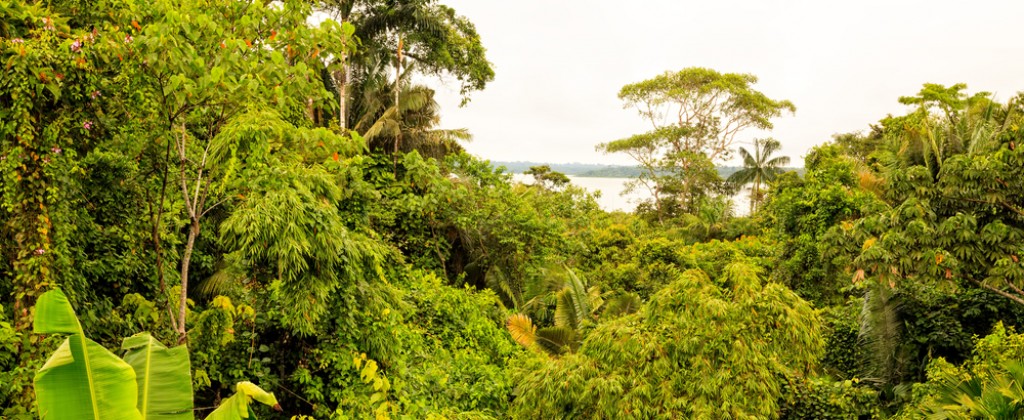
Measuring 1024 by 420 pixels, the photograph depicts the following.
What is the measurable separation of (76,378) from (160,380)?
1.51 ft

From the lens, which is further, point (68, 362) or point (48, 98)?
point (48, 98)

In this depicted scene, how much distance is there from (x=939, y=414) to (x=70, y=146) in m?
7.62

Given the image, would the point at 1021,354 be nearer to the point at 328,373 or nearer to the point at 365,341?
the point at 365,341

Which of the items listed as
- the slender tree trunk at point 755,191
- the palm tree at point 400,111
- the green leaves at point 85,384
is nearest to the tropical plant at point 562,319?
the palm tree at point 400,111

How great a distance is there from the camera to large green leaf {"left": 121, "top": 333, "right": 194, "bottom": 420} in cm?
279

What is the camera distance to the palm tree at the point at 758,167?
101 ft

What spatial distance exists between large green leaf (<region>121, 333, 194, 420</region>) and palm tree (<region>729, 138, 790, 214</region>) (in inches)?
1229

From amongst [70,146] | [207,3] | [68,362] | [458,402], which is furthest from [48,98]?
[458,402]

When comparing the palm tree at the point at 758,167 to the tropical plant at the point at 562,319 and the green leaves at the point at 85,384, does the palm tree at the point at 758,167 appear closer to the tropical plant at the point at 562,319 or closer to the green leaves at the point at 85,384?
the tropical plant at the point at 562,319

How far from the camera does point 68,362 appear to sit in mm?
2371

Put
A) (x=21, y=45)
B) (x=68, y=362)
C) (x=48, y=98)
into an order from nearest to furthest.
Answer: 1. (x=68, y=362)
2. (x=21, y=45)
3. (x=48, y=98)

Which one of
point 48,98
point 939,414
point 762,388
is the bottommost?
point 939,414

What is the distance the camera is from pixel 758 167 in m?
31.5

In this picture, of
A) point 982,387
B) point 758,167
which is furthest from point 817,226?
point 758,167
